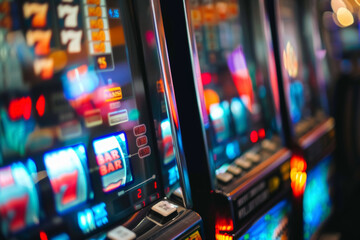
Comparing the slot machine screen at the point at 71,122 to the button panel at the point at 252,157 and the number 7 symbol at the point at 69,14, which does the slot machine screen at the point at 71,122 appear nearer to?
the number 7 symbol at the point at 69,14

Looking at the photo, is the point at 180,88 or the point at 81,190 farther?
the point at 180,88

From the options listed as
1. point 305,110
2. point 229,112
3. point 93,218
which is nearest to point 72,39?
point 93,218

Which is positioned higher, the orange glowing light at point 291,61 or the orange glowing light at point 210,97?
the orange glowing light at point 291,61

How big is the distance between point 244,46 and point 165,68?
2.45 feet

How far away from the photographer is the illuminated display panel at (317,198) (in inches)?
77.7

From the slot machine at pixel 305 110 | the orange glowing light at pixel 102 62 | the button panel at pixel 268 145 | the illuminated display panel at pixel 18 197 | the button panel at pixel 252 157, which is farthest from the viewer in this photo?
the slot machine at pixel 305 110

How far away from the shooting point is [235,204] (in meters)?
1.34

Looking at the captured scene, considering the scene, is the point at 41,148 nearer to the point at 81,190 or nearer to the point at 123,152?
the point at 81,190

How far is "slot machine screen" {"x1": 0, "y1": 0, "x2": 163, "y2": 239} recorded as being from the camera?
0.87m

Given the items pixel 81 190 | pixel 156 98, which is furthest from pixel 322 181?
pixel 81 190

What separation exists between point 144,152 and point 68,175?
29 cm

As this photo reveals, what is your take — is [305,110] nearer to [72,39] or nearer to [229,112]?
[229,112]

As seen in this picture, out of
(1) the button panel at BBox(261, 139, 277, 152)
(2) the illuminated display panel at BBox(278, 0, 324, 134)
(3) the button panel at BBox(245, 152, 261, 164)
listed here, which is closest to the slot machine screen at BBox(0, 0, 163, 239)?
(3) the button panel at BBox(245, 152, 261, 164)

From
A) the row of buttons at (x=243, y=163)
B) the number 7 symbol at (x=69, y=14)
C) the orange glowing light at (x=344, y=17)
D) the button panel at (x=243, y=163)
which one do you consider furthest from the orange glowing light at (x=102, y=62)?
the orange glowing light at (x=344, y=17)
